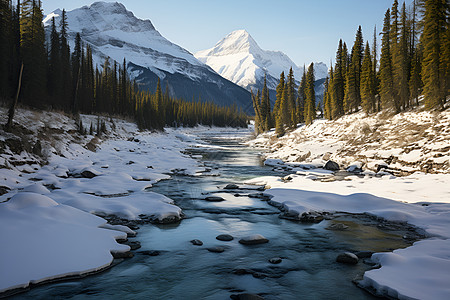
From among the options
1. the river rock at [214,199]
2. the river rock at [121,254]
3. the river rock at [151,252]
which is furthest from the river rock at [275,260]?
the river rock at [214,199]

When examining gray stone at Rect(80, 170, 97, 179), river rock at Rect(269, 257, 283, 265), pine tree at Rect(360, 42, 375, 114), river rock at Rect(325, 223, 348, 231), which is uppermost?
pine tree at Rect(360, 42, 375, 114)

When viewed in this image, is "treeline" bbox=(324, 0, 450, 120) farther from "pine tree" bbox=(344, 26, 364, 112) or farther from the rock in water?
the rock in water

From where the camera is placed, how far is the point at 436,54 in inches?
942

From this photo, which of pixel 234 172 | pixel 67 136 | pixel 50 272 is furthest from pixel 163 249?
pixel 67 136

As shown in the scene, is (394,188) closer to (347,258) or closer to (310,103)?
(347,258)

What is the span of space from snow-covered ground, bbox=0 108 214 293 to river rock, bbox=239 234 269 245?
3.07 m

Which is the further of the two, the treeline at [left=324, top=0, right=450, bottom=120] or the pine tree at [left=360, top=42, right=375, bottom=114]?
the pine tree at [left=360, top=42, right=375, bottom=114]

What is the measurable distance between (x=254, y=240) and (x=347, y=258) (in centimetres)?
254

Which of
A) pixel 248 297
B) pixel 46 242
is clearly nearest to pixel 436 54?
pixel 248 297

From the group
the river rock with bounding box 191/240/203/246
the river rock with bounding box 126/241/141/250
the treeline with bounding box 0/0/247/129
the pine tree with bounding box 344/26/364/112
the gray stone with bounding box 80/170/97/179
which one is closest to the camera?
the river rock with bounding box 126/241/141/250

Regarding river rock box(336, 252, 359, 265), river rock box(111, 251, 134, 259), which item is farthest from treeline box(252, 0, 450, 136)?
river rock box(111, 251, 134, 259)

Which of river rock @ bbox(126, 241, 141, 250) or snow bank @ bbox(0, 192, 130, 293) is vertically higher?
snow bank @ bbox(0, 192, 130, 293)

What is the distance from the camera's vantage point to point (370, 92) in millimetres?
35156

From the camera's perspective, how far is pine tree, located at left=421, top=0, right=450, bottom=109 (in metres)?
23.1
